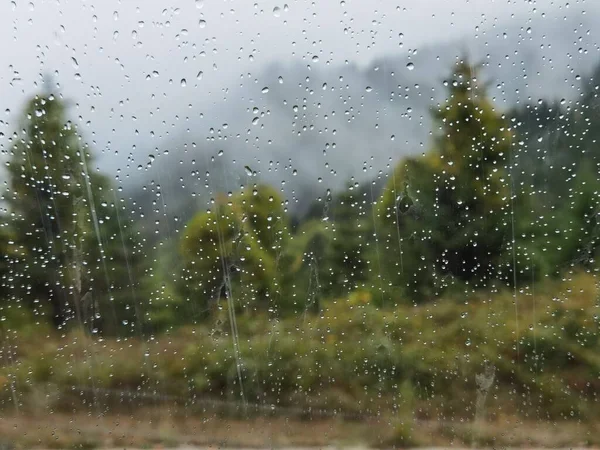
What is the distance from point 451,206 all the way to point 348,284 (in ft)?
2.40

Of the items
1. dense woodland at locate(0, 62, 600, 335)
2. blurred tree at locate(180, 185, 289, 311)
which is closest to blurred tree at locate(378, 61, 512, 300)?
dense woodland at locate(0, 62, 600, 335)

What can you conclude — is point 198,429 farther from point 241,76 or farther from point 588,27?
point 588,27

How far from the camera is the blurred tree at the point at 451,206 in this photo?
253cm

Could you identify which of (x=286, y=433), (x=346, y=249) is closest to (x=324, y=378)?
(x=286, y=433)

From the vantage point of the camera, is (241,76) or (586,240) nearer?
(241,76)

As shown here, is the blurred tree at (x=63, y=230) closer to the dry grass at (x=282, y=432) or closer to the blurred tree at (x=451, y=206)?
the dry grass at (x=282, y=432)

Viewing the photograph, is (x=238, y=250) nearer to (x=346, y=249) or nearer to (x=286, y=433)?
(x=346, y=249)

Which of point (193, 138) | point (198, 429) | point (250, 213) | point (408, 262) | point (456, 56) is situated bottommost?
point (198, 429)

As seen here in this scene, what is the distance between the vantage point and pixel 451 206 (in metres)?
2.57

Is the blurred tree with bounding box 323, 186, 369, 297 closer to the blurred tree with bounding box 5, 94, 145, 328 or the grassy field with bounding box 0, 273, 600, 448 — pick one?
the grassy field with bounding box 0, 273, 600, 448

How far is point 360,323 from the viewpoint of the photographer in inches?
102

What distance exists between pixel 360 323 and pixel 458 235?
75cm

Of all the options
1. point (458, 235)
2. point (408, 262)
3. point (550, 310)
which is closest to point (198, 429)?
point (408, 262)

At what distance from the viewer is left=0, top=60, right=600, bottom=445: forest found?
99.8 inches
